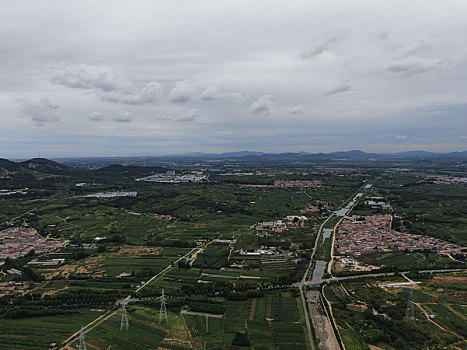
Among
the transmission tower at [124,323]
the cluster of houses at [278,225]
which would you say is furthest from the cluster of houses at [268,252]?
the transmission tower at [124,323]

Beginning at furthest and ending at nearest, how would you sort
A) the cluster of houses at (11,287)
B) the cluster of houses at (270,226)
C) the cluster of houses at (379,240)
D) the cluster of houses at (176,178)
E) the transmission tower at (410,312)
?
the cluster of houses at (176,178), the cluster of houses at (270,226), the cluster of houses at (379,240), the cluster of houses at (11,287), the transmission tower at (410,312)

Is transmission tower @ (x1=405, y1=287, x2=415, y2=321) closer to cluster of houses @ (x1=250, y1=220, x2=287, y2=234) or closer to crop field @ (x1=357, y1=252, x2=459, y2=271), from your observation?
crop field @ (x1=357, y1=252, x2=459, y2=271)

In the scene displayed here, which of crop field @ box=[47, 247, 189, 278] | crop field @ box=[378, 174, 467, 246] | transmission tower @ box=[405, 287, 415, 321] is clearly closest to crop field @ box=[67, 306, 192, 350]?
crop field @ box=[47, 247, 189, 278]

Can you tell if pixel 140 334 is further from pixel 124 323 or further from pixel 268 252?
pixel 268 252

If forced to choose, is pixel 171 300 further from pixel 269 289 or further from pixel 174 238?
pixel 174 238

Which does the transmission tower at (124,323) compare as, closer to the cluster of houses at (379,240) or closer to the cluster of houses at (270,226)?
the cluster of houses at (379,240)

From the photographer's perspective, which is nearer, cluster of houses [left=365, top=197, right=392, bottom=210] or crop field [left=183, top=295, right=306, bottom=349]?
crop field [left=183, top=295, right=306, bottom=349]
